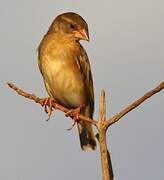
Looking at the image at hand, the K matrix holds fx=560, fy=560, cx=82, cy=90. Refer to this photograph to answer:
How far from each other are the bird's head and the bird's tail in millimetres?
1261

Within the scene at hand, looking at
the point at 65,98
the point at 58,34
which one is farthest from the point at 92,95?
the point at 58,34

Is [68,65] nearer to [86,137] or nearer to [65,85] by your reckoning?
[65,85]

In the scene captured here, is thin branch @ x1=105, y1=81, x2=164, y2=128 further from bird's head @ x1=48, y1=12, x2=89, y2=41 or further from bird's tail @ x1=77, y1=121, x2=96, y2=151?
bird's tail @ x1=77, y1=121, x2=96, y2=151

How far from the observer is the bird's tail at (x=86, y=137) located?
7.42 meters

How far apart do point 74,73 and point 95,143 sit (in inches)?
42.7

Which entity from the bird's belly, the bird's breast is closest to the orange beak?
the bird's breast

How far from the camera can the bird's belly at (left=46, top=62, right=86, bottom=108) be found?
6757 mm

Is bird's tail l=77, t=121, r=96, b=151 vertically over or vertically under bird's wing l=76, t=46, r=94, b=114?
under

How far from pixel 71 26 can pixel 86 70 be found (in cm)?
58

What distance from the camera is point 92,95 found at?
7.11 meters

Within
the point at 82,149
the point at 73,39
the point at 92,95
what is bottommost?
the point at 82,149

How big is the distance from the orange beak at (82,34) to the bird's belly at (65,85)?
39 centimetres

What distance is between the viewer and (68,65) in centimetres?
684

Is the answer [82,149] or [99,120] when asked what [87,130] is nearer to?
[82,149]
